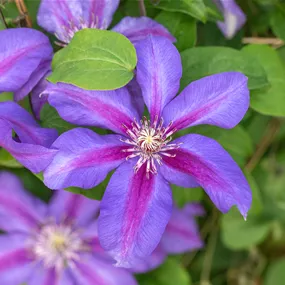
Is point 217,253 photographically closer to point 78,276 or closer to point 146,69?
point 78,276

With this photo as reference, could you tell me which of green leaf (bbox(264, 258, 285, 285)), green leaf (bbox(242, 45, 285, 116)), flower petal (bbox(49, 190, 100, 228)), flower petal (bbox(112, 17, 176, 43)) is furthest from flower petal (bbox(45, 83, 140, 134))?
green leaf (bbox(264, 258, 285, 285))

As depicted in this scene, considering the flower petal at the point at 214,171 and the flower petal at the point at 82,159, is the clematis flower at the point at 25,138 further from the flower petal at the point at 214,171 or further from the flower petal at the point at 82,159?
the flower petal at the point at 214,171

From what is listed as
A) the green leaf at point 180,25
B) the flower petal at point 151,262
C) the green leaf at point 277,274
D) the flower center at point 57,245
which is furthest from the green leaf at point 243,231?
the green leaf at point 180,25

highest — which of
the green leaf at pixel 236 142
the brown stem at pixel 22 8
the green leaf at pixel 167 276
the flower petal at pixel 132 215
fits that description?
the brown stem at pixel 22 8

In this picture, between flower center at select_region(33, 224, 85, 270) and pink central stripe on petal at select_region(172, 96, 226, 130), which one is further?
flower center at select_region(33, 224, 85, 270)

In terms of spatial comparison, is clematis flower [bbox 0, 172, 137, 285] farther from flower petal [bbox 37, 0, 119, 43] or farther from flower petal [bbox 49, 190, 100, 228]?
flower petal [bbox 37, 0, 119, 43]
